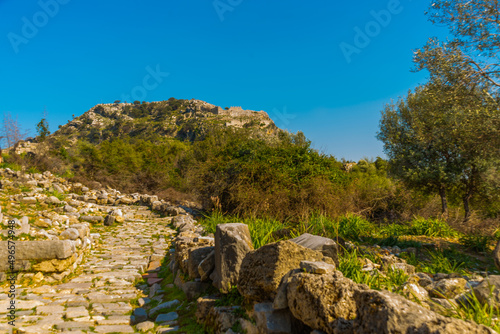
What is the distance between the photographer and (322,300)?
239 cm

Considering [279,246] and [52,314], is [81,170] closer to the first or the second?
[52,314]

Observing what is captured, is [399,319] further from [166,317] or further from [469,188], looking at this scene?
[469,188]

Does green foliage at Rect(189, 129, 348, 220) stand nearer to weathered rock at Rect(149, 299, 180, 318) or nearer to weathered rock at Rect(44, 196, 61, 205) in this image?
weathered rock at Rect(149, 299, 180, 318)

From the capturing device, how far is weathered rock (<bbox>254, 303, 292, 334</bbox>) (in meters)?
2.64

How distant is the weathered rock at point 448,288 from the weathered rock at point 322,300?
3.74 feet

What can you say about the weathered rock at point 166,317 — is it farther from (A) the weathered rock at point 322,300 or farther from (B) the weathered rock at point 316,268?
(B) the weathered rock at point 316,268

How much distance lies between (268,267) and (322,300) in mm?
935

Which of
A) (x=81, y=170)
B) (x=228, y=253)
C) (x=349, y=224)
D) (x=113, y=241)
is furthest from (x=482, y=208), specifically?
(x=81, y=170)

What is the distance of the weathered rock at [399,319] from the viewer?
1644 millimetres

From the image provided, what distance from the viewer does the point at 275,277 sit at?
314 cm

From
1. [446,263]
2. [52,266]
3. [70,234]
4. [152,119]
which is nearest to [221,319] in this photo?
[52,266]

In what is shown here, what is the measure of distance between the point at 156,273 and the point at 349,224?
4994mm

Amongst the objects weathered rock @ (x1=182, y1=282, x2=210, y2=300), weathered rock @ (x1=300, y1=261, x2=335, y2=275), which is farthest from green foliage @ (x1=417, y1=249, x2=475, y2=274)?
weathered rock @ (x1=182, y1=282, x2=210, y2=300)

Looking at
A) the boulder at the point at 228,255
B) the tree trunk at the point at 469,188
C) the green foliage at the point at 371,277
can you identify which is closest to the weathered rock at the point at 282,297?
the green foliage at the point at 371,277
